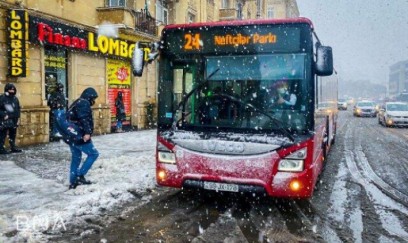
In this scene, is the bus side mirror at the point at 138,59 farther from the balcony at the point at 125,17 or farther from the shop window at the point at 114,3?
the shop window at the point at 114,3

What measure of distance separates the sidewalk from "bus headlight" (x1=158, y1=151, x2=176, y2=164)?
1059mm

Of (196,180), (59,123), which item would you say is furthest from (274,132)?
(59,123)

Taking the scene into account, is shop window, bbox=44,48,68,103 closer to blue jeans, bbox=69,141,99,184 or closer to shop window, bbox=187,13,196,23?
blue jeans, bbox=69,141,99,184

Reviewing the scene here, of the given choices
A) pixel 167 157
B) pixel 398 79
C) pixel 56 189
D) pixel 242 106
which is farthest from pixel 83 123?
pixel 398 79

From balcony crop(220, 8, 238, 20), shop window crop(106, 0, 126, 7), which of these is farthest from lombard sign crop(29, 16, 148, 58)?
balcony crop(220, 8, 238, 20)

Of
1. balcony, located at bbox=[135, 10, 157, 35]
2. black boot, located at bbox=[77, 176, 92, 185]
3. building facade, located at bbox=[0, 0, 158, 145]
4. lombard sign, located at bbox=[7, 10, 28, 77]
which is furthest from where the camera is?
balcony, located at bbox=[135, 10, 157, 35]

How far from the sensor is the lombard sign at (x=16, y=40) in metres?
11.5

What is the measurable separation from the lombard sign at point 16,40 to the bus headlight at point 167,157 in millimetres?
7995

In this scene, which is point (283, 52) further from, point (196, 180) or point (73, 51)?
point (73, 51)

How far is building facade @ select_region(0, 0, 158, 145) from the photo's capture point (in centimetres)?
1166

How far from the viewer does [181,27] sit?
5961 millimetres

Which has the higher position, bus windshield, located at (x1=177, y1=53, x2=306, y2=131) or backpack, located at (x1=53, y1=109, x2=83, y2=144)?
bus windshield, located at (x1=177, y1=53, x2=306, y2=131)

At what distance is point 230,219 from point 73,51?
1149 centimetres

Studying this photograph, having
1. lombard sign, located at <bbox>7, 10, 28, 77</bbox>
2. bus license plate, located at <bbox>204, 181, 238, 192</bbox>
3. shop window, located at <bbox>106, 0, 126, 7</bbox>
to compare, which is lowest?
bus license plate, located at <bbox>204, 181, 238, 192</bbox>
